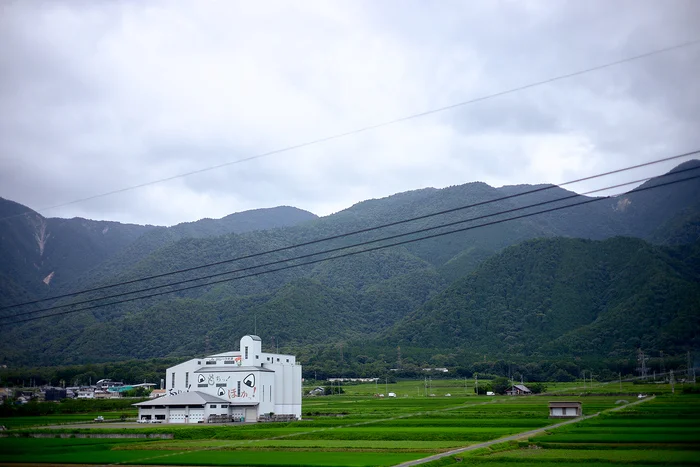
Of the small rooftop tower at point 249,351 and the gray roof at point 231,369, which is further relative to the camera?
the small rooftop tower at point 249,351

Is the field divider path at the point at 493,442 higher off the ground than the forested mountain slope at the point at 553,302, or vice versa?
the forested mountain slope at the point at 553,302

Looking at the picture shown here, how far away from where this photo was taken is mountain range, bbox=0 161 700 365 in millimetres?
84312

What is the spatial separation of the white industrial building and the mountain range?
73.7 ft

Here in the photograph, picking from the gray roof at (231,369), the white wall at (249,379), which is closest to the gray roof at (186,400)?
the white wall at (249,379)

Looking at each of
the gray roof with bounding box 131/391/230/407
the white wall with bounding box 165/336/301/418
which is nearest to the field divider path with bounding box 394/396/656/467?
the white wall with bounding box 165/336/301/418

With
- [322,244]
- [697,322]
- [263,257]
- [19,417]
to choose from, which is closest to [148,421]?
[19,417]

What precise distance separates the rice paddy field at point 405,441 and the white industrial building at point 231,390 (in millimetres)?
4690

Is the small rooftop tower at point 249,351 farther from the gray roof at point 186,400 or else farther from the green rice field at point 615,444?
the green rice field at point 615,444

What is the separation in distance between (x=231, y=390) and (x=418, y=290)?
105 meters

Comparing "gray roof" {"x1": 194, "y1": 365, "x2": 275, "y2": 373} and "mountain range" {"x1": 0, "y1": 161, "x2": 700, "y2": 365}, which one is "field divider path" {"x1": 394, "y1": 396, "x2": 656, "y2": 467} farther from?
"gray roof" {"x1": 194, "y1": 365, "x2": 275, "y2": 373}

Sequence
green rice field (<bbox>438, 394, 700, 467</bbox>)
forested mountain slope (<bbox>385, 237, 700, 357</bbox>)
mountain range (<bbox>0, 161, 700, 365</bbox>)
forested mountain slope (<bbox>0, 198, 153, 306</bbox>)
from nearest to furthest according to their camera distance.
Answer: green rice field (<bbox>438, 394, 700, 467</bbox>), forested mountain slope (<bbox>385, 237, 700, 357</bbox>), mountain range (<bbox>0, 161, 700, 365</bbox>), forested mountain slope (<bbox>0, 198, 153, 306</bbox>)

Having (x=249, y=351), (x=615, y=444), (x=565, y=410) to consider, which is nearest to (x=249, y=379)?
(x=249, y=351)

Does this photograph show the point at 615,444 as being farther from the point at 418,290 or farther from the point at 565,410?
the point at 418,290

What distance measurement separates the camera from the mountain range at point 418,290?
277 feet
